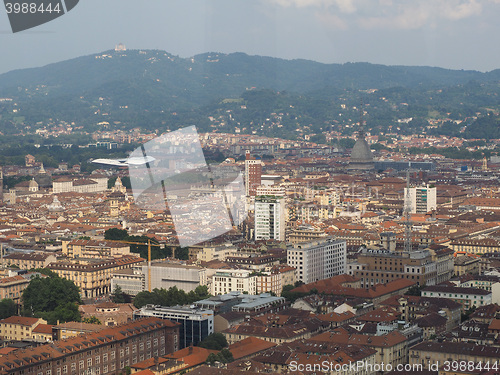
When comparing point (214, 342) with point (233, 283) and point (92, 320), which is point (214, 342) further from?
point (233, 283)

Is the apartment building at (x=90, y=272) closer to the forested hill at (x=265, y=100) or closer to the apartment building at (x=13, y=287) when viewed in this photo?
the apartment building at (x=13, y=287)

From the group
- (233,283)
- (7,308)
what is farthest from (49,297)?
(233,283)

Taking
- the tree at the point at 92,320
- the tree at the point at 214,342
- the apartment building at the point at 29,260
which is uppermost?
the apartment building at the point at 29,260

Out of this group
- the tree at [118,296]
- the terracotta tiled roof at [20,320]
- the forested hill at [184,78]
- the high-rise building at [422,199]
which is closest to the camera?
the terracotta tiled roof at [20,320]

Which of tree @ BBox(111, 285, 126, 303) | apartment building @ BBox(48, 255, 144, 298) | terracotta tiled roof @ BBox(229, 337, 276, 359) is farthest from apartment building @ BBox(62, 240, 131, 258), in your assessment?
terracotta tiled roof @ BBox(229, 337, 276, 359)

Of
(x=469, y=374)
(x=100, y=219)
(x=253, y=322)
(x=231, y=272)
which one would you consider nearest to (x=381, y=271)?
(x=231, y=272)

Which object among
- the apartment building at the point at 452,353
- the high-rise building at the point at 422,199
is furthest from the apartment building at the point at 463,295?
the high-rise building at the point at 422,199
